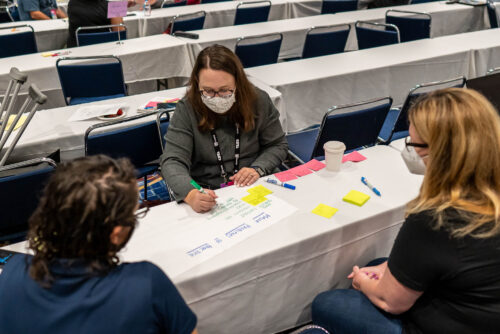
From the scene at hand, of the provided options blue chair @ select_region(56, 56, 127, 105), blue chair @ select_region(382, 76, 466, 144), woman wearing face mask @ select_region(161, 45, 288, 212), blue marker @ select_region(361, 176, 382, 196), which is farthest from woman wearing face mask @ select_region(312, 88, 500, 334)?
blue chair @ select_region(56, 56, 127, 105)

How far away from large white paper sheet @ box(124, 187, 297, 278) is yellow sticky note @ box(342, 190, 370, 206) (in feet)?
0.74

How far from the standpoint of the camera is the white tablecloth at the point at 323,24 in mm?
4355

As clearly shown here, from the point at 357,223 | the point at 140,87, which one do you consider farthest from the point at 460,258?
the point at 140,87

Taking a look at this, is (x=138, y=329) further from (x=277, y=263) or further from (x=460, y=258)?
(x=460, y=258)

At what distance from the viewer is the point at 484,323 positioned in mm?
1126

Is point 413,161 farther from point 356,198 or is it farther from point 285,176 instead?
point 285,176

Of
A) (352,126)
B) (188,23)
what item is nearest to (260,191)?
(352,126)

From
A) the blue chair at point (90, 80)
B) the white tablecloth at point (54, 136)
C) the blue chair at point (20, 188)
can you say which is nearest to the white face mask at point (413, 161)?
the blue chair at point (20, 188)

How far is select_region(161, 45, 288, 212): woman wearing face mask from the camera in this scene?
189 centimetres

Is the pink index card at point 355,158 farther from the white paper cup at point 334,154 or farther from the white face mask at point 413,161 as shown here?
the white face mask at point 413,161

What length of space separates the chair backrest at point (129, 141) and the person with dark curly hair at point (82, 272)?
124 centimetres

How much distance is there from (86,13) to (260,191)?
364 cm

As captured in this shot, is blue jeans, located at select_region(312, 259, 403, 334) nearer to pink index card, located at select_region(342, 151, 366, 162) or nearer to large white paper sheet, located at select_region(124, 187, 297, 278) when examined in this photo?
large white paper sheet, located at select_region(124, 187, 297, 278)

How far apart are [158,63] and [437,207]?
138 inches
